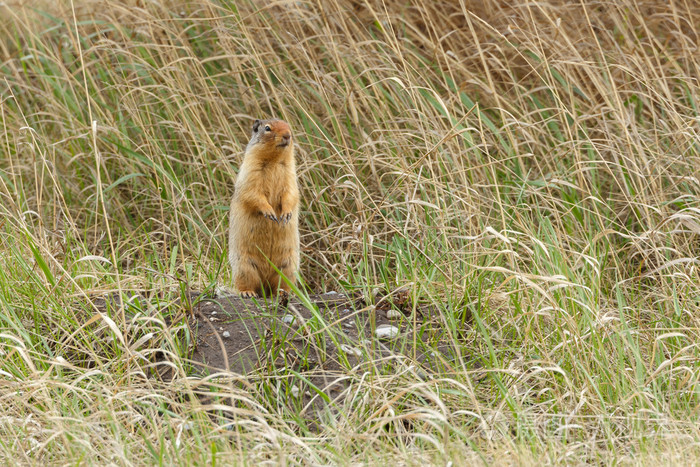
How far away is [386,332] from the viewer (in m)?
3.67

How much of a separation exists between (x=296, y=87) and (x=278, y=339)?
6.78 ft

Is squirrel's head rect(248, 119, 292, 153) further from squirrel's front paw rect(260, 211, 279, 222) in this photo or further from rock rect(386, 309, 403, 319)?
rock rect(386, 309, 403, 319)

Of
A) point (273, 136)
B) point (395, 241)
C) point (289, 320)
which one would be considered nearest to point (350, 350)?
point (289, 320)

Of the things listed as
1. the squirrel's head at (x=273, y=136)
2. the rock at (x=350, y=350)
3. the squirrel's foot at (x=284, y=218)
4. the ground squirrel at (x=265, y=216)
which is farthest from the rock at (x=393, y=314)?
the squirrel's head at (x=273, y=136)

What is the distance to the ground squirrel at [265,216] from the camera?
4.13 meters

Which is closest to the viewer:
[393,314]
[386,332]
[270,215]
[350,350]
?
[350,350]

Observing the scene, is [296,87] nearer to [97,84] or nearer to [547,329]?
[97,84]

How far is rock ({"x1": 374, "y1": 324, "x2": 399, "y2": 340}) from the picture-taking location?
365 centimetres

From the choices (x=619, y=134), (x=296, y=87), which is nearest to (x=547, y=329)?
(x=619, y=134)

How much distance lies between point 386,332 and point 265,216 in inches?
33.4

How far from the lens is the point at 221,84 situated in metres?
5.62

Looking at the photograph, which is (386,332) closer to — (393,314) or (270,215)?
(393,314)

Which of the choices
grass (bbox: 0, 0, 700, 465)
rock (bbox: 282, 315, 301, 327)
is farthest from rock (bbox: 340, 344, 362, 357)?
rock (bbox: 282, 315, 301, 327)

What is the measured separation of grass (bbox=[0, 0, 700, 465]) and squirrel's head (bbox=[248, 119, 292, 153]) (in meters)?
0.34
